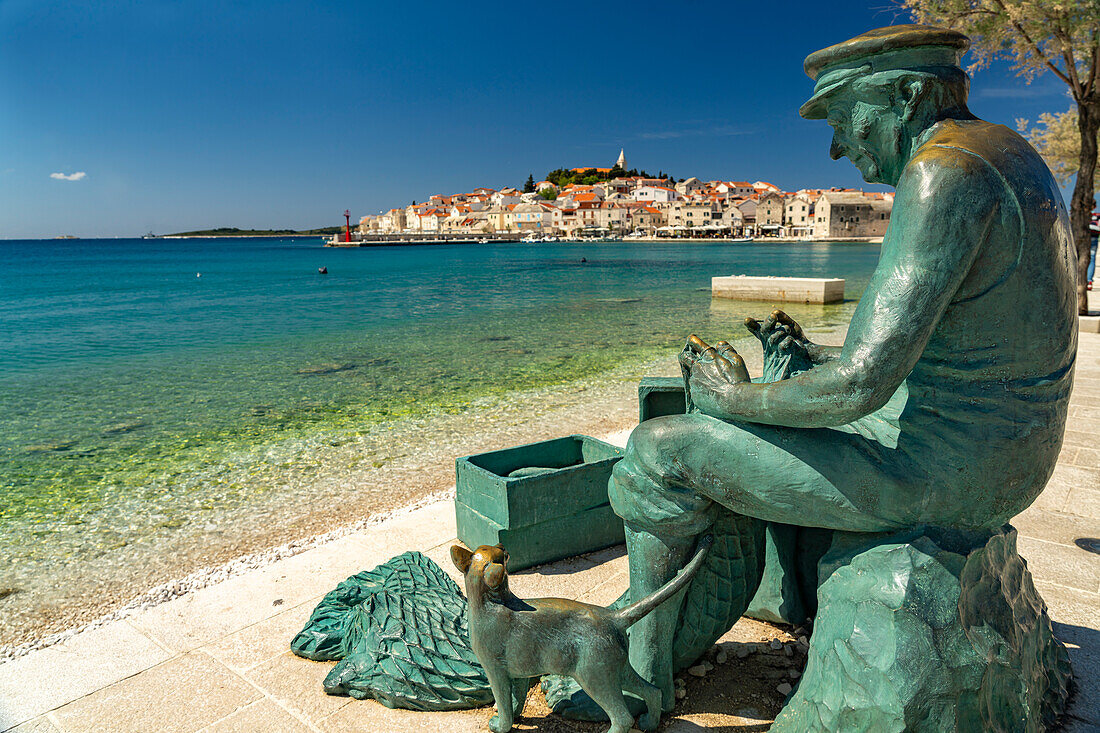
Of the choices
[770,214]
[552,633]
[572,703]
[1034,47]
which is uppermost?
[770,214]

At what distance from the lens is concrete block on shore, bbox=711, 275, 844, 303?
2155cm

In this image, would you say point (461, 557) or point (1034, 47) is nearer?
point (461, 557)

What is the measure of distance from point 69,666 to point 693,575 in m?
2.73

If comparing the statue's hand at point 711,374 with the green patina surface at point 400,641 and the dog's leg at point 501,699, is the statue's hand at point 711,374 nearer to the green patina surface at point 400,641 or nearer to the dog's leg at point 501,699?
the dog's leg at point 501,699

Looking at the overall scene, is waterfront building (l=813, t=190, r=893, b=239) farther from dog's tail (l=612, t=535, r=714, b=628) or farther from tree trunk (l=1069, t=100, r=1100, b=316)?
dog's tail (l=612, t=535, r=714, b=628)

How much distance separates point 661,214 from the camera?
445ft

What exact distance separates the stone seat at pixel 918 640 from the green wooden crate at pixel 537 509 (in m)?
1.78

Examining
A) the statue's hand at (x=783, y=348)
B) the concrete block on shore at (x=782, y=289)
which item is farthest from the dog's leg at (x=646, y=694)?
the concrete block on shore at (x=782, y=289)

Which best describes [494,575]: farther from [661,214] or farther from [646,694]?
[661,214]

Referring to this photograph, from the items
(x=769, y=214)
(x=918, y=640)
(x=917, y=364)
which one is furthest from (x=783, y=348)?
A: (x=769, y=214)

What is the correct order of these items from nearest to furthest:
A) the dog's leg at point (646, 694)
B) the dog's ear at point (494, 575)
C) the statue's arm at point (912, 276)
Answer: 1. the statue's arm at point (912, 276)
2. the dog's ear at point (494, 575)
3. the dog's leg at point (646, 694)

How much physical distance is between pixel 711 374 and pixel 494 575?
0.90m

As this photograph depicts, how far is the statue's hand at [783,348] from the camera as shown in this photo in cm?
267

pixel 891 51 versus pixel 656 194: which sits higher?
pixel 656 194
